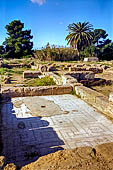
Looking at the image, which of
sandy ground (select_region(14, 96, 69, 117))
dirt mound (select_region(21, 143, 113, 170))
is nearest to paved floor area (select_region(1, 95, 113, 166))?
sandy ground (select_region(14, 96, 69, 117))

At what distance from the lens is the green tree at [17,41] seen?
39.1m

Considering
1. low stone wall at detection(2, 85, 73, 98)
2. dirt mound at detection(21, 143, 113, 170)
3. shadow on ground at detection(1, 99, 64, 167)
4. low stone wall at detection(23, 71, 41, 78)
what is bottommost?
shadow on ground at detection(1, 99, 64, 167)

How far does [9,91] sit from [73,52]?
81.1 feet

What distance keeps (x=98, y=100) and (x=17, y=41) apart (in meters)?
38.6

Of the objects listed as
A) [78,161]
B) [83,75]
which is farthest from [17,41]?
[78,161]

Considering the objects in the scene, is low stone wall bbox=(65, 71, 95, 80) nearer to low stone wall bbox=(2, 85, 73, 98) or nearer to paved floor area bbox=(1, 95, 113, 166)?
low stone wall bbox=(2, 85, 73, 98)

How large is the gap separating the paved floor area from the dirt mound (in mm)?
834

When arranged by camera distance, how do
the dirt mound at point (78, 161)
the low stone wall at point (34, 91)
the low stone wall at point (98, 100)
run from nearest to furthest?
1. the dirt mound at point (78, 161)
2. the low stone wall at point (98, 100)
3. the low stone wall at point (34, 91)

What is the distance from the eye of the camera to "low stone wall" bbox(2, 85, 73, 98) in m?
6.23

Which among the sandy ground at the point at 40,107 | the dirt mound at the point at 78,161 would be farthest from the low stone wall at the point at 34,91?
the dirt mound at the point at 78,161

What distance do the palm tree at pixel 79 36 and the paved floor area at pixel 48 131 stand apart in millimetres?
33519

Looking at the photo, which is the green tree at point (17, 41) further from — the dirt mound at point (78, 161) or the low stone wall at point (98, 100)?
the dirt mound at point (78, 161)

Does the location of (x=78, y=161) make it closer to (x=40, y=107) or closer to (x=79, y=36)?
(x=40, y=107)

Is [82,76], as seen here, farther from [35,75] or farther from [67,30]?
[67,30]
